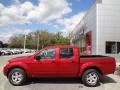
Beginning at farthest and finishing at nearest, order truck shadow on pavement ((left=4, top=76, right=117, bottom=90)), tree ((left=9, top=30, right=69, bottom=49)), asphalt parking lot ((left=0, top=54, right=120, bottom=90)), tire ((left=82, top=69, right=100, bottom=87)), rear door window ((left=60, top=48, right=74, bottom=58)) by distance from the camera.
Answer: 1. tree ((left=9, top=30, right=69, bottom=49))
2. rear door window ((left=60, top=48, right=74, bottom=58))
3. tire ((left=82, top=69, right=100, bottom=87))
4. truck shadow on pavement ((left=4, top=76, right=117, bottom=90))
5. asphalt parking lot ((left=0, top=54, right=120, bottom=90))

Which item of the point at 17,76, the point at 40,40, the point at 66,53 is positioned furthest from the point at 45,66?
the point at 40,40

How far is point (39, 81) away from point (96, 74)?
2806mm

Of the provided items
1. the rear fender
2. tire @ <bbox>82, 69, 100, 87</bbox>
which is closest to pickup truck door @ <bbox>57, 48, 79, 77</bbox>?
the rear fender

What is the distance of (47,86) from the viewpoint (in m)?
9.67

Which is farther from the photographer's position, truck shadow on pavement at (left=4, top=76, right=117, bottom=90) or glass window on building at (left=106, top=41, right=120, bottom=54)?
glass window on building at (left=106, top=41, right=120, bottom=54)

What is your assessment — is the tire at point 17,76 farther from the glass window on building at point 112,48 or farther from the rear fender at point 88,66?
the glass window on building at point 112,48

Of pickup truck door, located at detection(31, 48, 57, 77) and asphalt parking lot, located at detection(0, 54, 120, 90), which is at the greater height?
pickup truck door, located at detection(31, 48, 57, 77)

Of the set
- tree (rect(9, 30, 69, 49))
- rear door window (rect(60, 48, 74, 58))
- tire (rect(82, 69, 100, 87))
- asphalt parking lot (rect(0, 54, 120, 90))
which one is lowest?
asphalt parking lot (rect(0, 54, 120, 90))

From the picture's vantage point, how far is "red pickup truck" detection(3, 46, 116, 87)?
9.81m

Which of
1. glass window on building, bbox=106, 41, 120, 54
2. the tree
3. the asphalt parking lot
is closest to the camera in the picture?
the asphalt parking lot

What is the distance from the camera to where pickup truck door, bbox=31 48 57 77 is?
32.2 feet

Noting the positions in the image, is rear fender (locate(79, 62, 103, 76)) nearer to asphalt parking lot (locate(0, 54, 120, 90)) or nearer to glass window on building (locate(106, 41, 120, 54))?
asphalt parking lot (locate(0, 54, 120, 90))

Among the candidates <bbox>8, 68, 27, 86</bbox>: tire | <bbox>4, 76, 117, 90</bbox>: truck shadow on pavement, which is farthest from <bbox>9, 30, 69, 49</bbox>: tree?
<bbox>8, 68, 27, 86</bbox>: tire

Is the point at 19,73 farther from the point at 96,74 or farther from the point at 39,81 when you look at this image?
the point at 96,74
